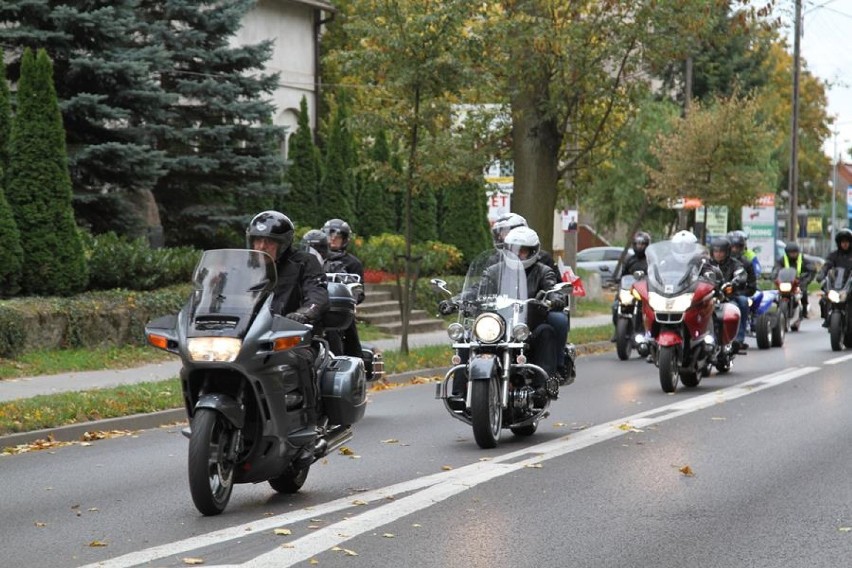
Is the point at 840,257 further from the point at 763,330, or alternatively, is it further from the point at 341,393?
the point at 341,393

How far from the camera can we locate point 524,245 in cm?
1209

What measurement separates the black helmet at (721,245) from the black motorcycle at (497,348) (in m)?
9.20

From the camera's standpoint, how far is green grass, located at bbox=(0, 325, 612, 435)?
43.0 ft

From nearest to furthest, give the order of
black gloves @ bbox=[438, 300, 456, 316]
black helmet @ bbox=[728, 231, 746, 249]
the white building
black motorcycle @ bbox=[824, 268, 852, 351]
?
black gloves @ bbox=[438, 300, 456, 316] < black helmet @ bbox=[728, 231, 746, 249] < black motorcycle @ bbox=[824, 268, 852, 351] < the white building

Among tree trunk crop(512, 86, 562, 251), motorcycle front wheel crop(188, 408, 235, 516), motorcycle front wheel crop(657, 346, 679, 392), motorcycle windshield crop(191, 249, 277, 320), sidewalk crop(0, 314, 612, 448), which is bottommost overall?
sidewalk crop(0, 314, 612, 448)

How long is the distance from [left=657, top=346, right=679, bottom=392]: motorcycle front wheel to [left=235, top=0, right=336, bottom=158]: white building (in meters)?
23.5

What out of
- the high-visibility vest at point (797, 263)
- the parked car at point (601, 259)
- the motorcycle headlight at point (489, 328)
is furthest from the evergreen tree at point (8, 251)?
the parked car at point (601, 259)

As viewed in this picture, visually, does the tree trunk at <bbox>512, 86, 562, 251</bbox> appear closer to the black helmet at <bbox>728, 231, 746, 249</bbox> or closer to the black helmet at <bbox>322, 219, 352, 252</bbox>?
the black helmet at <bbox>728, 231, 746, 249</bbox>

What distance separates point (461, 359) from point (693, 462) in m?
2.06

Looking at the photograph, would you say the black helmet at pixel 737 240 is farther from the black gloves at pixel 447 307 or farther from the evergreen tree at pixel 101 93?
the black gloves at pixel 447 307

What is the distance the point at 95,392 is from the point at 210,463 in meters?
7.11

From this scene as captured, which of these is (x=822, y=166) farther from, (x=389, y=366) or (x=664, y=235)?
(x=389, y=366)

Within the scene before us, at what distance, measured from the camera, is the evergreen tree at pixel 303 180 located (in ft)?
105

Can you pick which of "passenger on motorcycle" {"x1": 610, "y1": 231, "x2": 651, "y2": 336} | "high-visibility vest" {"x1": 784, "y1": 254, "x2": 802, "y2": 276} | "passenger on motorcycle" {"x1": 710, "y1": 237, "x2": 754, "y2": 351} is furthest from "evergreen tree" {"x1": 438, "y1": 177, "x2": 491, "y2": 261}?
"passenger on motorcycle" {"x1": 710, "y1": 237, "x2": 754, "y2": 351}
